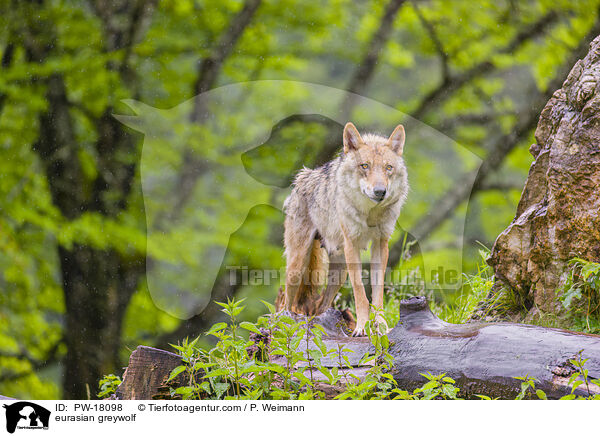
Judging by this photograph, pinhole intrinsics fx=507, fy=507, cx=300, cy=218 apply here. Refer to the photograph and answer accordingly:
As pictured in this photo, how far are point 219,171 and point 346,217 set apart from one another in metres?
1.44

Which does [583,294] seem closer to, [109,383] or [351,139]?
[351,139]

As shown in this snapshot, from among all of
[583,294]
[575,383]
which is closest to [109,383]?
[575,383]

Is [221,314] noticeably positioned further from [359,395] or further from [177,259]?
[359,395]

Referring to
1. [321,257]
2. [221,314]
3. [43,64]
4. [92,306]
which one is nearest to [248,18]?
[43,64]

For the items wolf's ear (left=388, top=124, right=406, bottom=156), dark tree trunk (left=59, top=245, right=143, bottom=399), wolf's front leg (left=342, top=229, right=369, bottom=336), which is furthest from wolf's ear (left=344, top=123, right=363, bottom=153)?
dark tree trunk (left=59, top=245, right=143, bottom=399)

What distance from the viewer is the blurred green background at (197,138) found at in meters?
4.18

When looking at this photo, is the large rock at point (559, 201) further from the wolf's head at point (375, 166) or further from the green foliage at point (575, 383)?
the green foliage at point (575, 383)

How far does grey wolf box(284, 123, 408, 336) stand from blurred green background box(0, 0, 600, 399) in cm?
57

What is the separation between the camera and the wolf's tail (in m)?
3.83

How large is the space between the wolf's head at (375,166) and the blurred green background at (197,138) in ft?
2.63

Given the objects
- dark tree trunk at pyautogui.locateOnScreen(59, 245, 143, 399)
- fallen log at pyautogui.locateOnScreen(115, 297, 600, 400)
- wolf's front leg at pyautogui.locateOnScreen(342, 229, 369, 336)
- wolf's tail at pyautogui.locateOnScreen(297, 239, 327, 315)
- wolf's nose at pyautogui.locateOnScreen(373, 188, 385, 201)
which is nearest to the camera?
fallen log at pyautogui.locateOnScreen(115, 297, 600, 400)

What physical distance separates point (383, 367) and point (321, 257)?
1787 mm

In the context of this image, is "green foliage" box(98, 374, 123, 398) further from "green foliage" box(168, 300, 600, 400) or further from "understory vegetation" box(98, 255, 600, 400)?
"green foliage" box(168, 300, 600, 400)
